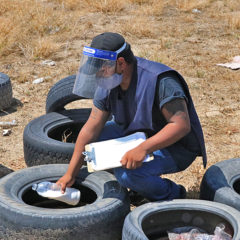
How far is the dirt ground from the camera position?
19.4 feet

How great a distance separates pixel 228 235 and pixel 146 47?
652cm

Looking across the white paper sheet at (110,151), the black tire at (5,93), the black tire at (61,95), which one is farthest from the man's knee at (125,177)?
the black tire at (5,93)

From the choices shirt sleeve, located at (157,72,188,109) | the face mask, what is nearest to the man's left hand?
shirt sleeve, located at (157,72,188,109)

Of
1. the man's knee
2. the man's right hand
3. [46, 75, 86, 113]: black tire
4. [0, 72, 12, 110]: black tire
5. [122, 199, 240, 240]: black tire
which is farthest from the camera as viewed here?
[0, 72, 12, 110]: black tire

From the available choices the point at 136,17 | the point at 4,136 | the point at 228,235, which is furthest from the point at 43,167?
the point at 136,17

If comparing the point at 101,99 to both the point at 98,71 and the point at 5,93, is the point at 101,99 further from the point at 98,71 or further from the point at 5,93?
the point at 5,93

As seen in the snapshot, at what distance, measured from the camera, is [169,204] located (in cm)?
357

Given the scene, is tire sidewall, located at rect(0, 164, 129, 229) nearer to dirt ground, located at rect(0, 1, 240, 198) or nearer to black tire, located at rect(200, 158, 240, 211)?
black tire, located at rect(200, 158, 240, 211)

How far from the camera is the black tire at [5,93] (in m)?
6.89

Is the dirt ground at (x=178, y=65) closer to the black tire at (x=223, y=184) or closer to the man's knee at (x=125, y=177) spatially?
the black tire at (x=223, y=184)

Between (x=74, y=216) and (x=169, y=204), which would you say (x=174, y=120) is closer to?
(x=169, y=204)

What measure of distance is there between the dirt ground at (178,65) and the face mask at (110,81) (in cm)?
145

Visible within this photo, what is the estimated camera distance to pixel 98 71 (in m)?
3.66

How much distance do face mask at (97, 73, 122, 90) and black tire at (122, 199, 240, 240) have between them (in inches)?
33.3
